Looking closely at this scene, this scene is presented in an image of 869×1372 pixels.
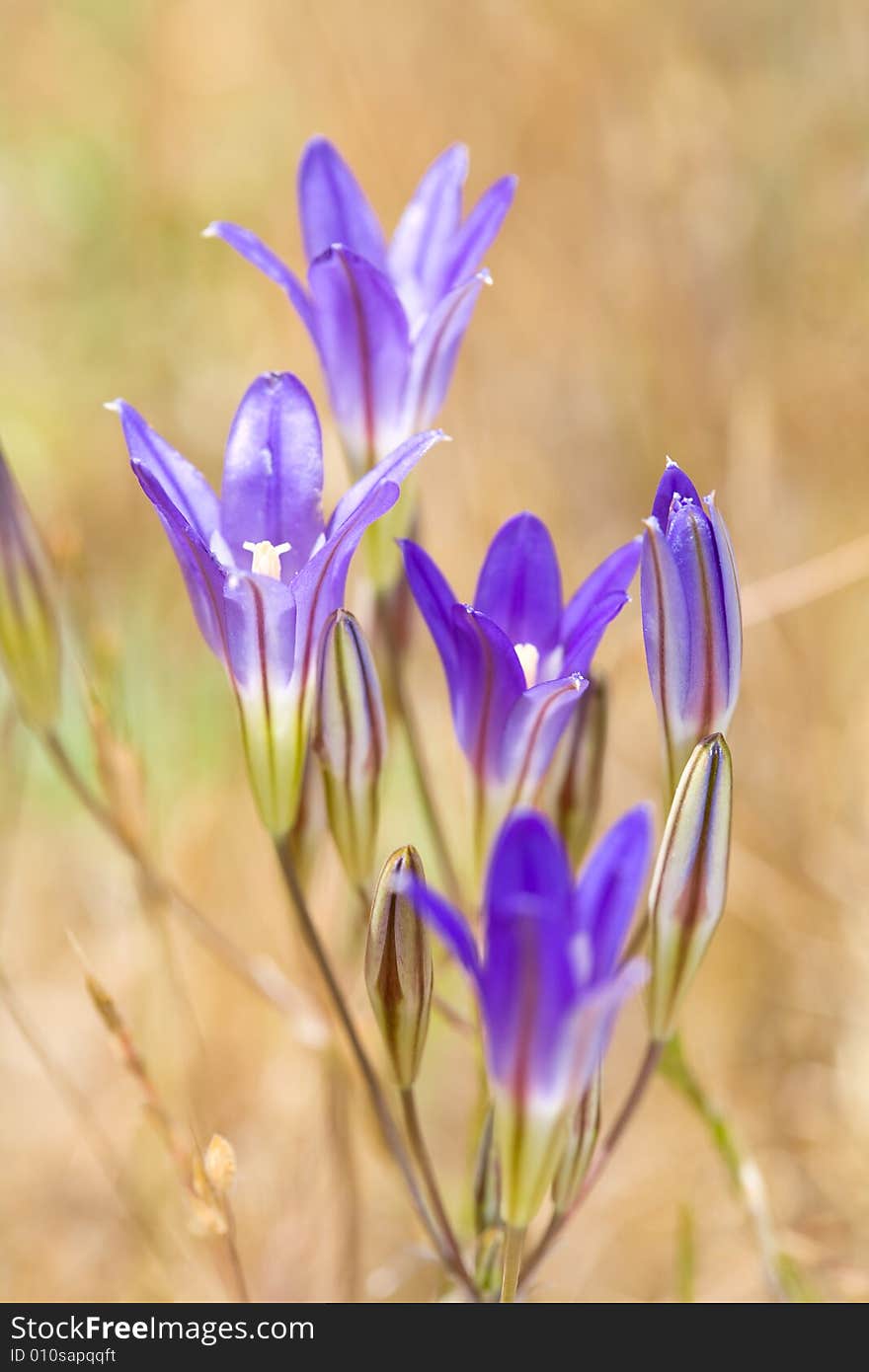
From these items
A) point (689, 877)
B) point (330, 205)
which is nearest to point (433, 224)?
point (330, 205)

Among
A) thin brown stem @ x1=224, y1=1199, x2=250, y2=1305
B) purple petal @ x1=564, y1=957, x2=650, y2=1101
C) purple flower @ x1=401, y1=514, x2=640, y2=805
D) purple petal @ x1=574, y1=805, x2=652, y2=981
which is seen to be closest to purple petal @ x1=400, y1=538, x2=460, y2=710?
purple flower @ x1=401, y1=514, x2=640, y2=805

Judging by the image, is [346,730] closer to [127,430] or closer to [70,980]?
[127,430]

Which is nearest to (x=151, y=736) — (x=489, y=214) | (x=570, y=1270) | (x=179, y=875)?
(x=179, y=875)

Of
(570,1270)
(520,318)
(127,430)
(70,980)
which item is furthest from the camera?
(520,318)

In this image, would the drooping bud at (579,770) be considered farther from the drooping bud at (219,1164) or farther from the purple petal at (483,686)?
the drooping bud at (219,1164)

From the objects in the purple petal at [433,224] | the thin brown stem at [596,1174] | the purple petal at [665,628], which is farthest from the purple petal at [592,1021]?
the purple petal at [433,224]

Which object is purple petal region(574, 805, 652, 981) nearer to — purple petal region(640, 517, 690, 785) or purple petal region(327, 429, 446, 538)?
purple petal region(640, 517, 690, 785)
